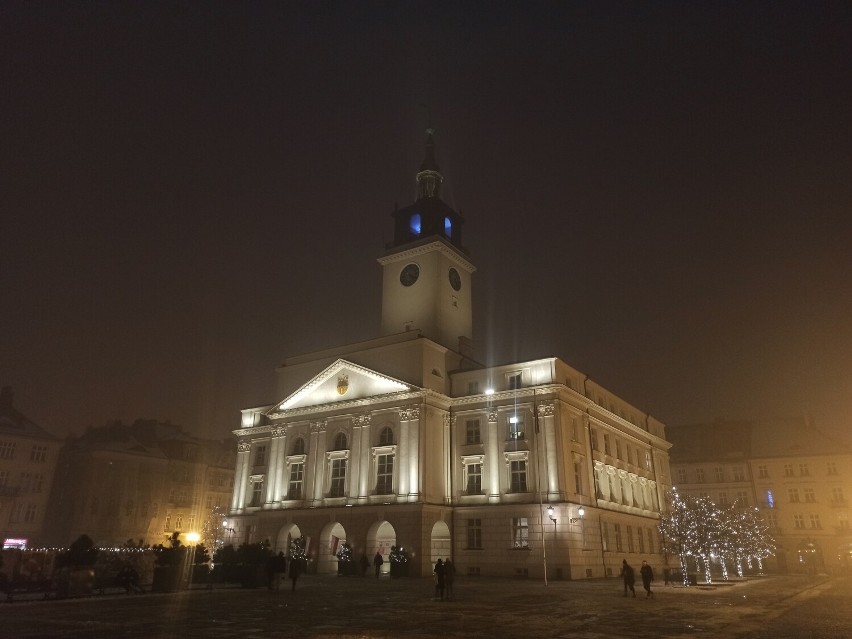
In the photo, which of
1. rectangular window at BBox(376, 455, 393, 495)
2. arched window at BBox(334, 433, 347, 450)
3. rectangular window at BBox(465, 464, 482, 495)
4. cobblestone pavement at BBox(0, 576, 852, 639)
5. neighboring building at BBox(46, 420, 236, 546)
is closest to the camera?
cobblestone pavement at BBox(0, 576, 852, 639)

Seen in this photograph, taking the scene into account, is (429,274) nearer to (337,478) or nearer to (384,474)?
(384,474)

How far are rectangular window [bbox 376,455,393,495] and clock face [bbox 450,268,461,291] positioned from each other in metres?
18.7

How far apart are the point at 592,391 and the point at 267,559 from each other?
3226 cm

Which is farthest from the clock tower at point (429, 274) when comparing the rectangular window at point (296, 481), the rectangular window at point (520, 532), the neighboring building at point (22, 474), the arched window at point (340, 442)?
the neighboring building at point (22, 474)

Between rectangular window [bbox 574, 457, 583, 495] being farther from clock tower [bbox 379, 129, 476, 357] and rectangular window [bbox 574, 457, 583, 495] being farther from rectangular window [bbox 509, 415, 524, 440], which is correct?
clock tower [bbox 379, 129, 476, 357]

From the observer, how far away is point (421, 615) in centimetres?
Answer: 1898

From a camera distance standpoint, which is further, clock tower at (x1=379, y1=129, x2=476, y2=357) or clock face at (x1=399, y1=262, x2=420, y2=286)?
clock face at (x1=399, y1=262, x2=420, y2=286)

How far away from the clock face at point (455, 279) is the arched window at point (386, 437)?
1666cm

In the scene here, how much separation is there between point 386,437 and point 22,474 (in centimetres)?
4024

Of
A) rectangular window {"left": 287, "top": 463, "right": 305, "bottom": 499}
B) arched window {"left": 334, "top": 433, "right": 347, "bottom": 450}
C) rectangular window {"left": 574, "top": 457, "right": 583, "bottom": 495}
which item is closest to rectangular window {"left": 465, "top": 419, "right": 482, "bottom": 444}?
rectangular window {"left": 574, "top": 457, "right": 583, "bottom": 495}

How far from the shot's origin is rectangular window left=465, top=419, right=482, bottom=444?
154ft

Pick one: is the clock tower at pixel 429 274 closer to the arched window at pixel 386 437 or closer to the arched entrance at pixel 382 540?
the arched window at pixel 386 437

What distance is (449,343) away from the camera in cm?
5553

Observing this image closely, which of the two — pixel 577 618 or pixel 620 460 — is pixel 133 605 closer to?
pixel 577 618
